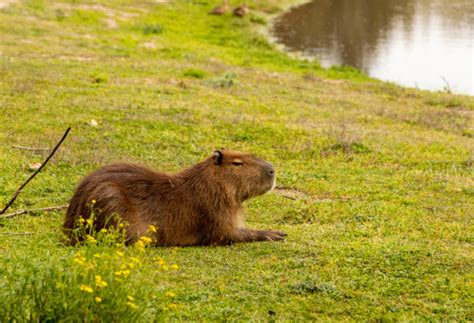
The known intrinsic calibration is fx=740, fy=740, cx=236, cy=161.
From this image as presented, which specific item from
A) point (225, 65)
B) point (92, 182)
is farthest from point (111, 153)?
point (225, 65)

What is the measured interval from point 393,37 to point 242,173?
79.1 feet

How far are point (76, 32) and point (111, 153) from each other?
13971 mm

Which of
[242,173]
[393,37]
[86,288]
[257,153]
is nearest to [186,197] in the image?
[242,173]

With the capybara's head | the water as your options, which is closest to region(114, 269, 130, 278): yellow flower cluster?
the capybara's head

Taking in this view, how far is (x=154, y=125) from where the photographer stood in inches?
471

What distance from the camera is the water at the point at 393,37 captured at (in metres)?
24.2

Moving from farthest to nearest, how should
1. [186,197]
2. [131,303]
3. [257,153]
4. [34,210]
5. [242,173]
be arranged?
[257,153] < [34,210] < [242,173] < [186,197] < [131,303]

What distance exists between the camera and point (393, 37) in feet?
97.9

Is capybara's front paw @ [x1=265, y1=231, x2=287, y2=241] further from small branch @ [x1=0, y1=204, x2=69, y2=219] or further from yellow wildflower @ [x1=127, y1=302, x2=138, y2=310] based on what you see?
yellow wildflower @ [x1=127, y1=302, x2=138, y2=310]

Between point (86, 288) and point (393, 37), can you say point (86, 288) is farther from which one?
point (393, 37)

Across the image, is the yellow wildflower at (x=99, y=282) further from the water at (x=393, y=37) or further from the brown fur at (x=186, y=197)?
the water at (x=393, y=37)

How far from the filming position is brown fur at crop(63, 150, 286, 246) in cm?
657

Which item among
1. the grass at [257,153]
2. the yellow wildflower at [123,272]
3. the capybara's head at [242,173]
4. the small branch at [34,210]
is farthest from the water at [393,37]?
the yellow wildflower at [123,272]

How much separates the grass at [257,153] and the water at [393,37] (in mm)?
2886
